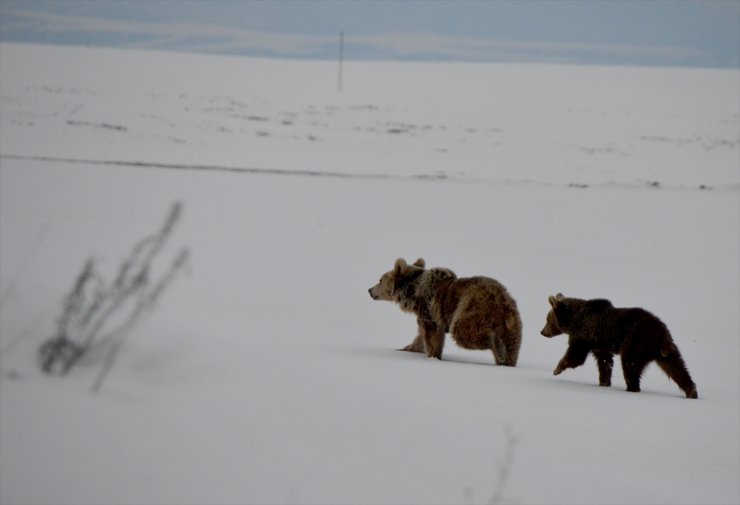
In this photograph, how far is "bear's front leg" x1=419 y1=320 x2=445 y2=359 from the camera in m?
7.93

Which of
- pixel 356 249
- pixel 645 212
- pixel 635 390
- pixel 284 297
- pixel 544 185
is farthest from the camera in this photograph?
pixel 544 185

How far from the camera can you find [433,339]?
8.00 m

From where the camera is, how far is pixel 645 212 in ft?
75.0

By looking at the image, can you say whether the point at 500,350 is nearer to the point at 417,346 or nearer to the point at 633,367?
the point at 417,346

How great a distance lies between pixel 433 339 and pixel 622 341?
1.83 metres

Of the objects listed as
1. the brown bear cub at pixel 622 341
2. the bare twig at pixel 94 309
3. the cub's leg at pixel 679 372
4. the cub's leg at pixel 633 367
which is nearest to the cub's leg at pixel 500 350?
the brown bear cub at pixel 622 341

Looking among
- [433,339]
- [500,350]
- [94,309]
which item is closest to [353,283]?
[433,339]

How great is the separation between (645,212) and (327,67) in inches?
1752

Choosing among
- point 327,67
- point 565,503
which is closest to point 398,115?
point 327,67

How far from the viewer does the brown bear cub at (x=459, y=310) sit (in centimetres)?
752

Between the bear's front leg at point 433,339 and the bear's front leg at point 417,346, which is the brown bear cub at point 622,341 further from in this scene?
the bear's front leg at point 417,346

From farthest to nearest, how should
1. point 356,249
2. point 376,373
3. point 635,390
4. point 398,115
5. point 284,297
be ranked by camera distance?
point 398,115, point 356,249, point 284,297, point 635,390, point 376,373

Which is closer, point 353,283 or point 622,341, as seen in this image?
point 622,341

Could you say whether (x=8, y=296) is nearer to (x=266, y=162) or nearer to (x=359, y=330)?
(x=359, y=330)
